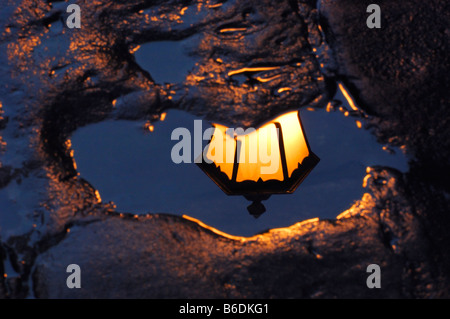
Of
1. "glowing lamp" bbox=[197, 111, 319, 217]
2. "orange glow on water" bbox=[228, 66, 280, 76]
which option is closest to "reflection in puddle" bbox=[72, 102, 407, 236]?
"glowing lamp" bbox=[197, 111, 319, 217]

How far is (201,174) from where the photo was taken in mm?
1684

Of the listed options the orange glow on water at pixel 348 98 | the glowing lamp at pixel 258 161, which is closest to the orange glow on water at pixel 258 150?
the glowing lamp at pixel 258 161

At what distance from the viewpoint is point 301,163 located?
1.69 metres

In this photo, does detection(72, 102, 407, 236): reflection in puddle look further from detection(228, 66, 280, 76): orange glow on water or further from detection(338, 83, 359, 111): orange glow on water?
detection(228, 66, 280, 76): orange glow on water

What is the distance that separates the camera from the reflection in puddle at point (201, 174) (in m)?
1.62

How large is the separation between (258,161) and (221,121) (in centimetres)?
21

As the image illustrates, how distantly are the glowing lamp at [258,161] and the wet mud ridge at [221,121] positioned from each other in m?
0.07

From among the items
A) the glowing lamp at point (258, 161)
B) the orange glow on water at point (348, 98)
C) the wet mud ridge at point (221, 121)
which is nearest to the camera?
the wet mud ridge at point (221, 121)

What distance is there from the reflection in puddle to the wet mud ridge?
0.04 metres

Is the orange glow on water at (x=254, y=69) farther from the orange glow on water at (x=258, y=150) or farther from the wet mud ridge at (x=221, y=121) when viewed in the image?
the orange glow on water at (x=258, y=150)

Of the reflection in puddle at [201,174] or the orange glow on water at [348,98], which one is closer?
the reflection in puddle at [201,174]

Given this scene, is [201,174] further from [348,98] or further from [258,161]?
[348,98]

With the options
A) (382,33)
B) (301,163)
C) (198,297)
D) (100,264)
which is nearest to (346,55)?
(382,33)

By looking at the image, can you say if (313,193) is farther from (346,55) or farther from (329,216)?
(346,55)
